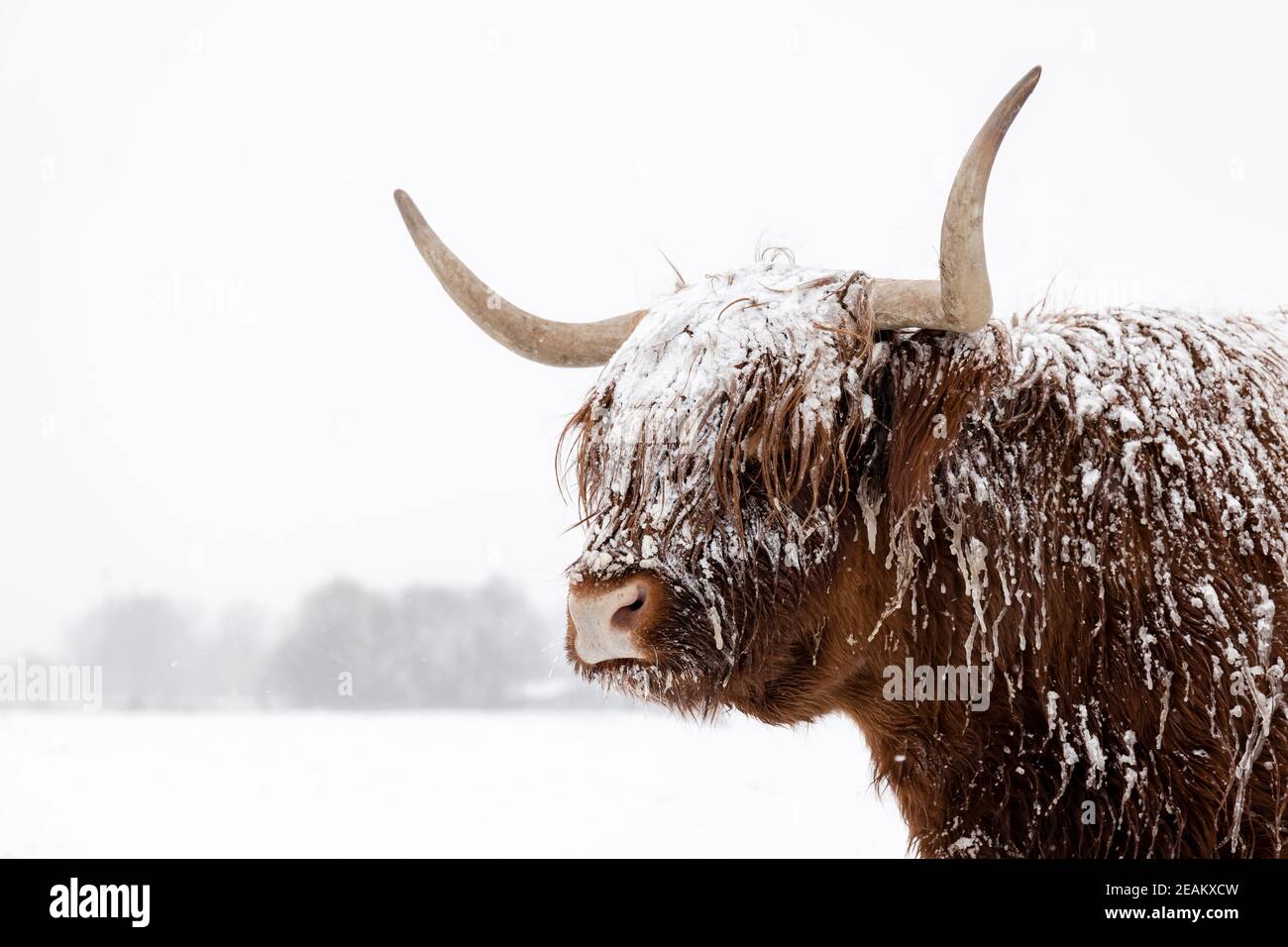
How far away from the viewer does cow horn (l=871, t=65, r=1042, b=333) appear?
2.06 m

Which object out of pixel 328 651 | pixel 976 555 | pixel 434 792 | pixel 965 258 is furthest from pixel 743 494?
pixel 328 651

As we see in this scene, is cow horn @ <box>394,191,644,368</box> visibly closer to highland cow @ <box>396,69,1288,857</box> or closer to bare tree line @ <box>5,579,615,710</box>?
highland cow @ <box>396,69,1288,857</box>

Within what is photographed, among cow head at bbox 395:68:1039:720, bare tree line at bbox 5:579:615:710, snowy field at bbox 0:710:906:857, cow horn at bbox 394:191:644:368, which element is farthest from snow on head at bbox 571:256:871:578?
bare tree line at bbox 5:579:615:710

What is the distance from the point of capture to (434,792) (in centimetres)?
771

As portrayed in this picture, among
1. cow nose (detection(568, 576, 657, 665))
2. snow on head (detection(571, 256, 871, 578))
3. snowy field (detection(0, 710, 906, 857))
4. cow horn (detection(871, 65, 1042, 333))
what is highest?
cow horn (detection(871, 65, 1042, 333))

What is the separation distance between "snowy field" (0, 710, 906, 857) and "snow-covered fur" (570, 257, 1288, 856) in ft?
1.46

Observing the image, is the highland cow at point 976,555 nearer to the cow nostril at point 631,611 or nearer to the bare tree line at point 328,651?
the cow nostril at point 631,611

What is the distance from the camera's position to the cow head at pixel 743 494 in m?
2.27

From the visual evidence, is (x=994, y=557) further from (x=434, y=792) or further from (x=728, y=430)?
(x=434, y=792)

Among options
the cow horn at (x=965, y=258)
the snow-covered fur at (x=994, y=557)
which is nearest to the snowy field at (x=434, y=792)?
the snow-covered fur at (x=994, y=557)

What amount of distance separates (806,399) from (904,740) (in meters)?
0.86

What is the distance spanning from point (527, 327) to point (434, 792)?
559cm
